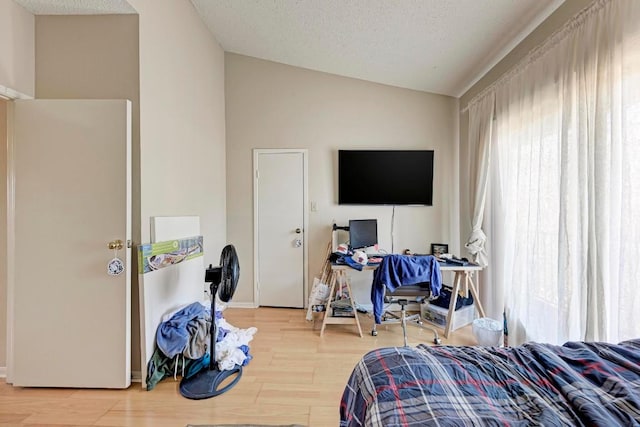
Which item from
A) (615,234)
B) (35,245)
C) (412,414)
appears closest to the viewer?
(412,414)

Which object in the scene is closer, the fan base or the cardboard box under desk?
the fan base

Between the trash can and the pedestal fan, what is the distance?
202 cm

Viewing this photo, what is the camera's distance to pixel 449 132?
348 centimetres

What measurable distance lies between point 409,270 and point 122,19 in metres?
2.89

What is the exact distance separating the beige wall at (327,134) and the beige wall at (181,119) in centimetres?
24

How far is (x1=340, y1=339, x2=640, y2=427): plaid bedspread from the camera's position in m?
0.78

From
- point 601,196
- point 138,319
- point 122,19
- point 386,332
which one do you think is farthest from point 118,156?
point 601,196

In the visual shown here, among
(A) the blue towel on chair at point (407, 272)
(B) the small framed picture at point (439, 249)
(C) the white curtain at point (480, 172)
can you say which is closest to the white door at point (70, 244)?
(A) the blue towel on chair at point (407, 272)

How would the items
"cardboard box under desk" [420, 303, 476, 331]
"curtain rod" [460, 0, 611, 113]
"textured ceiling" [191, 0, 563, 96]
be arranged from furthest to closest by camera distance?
"cardboard box under desk" [420, 303, 476, 331], "textured ceiling" [191, 0, 563, 96], "curtain rod" [460, 0, 611, 113]

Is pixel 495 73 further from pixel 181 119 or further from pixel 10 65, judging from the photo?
pixel 10 65

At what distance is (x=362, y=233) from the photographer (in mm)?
3256

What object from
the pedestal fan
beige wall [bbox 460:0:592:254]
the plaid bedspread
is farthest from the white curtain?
the pedestal fan

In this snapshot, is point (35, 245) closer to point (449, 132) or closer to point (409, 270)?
point (409, 270)

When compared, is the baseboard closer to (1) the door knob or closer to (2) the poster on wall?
(2) the poster on wall
